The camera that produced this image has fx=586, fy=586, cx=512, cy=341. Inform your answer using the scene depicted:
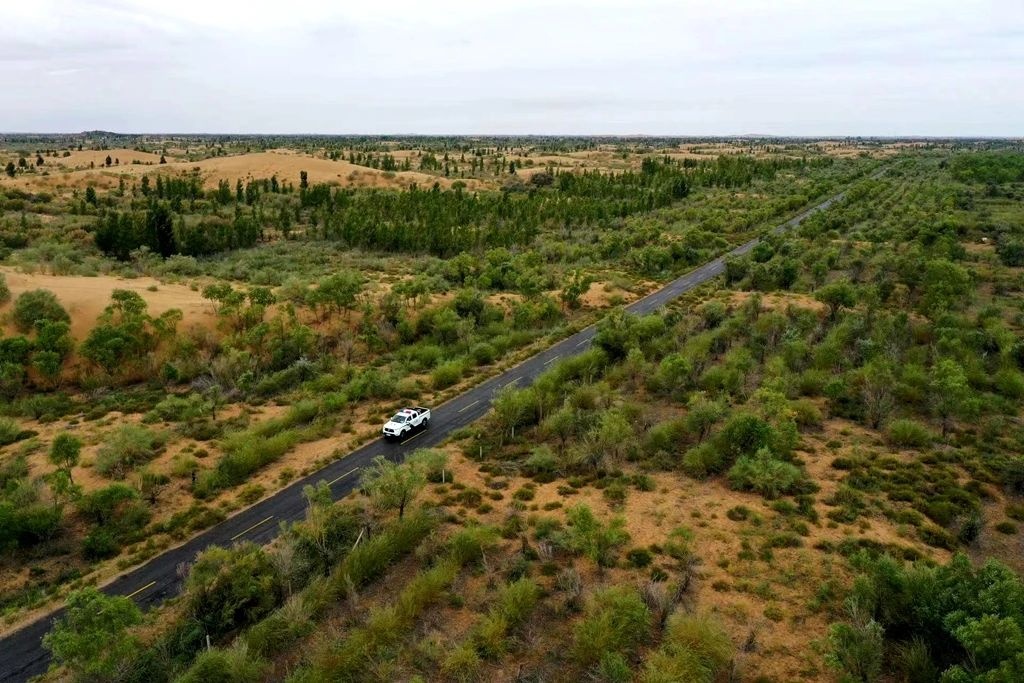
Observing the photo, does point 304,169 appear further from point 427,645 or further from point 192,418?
point 427,645

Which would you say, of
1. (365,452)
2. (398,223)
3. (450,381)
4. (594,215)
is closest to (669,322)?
(450,381)

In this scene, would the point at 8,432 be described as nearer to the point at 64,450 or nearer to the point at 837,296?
the point at 64,450

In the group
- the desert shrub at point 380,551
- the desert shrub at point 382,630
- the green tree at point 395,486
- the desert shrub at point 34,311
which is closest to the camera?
the desert shrub at point 382,630

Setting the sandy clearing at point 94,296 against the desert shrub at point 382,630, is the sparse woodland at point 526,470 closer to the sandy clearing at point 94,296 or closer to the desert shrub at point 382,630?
the desert shrub at point 382,630

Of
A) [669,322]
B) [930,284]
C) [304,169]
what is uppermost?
[304,169]

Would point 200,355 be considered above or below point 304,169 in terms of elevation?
below

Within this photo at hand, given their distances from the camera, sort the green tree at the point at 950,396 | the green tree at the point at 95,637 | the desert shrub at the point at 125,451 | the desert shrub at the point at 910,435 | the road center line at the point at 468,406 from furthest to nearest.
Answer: the road center line at the point at 468,406 < the green tree at the point at 950,396 < the desert shrub at the point at 910,435 < the desert shrub at the point at 125,451 < the green tree at the point at 95,637

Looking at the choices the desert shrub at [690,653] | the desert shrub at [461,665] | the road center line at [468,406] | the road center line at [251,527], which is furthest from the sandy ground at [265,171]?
the desert shrub at [690,653]
